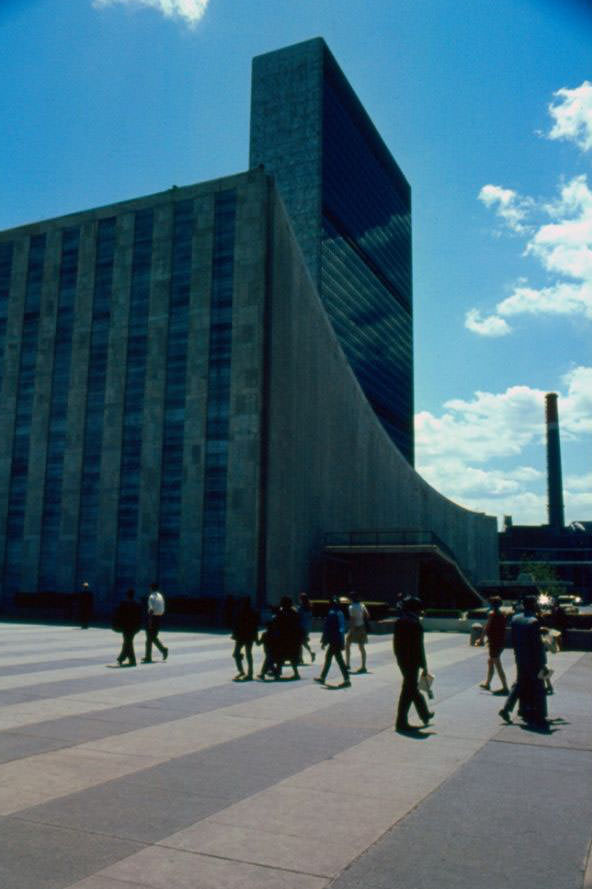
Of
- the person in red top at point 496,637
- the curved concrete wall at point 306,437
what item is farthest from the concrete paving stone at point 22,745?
the curved concrete wall at point 306,437

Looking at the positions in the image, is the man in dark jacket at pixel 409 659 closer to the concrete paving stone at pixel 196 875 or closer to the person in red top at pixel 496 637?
the person in red top at pixel 496 637

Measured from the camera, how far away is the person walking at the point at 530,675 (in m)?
10.1

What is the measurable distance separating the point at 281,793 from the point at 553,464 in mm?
128168

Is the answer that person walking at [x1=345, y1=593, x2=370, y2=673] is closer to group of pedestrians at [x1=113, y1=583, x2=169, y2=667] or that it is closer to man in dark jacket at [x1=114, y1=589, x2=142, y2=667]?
group of pedestrians at [x1=113, y1=583, x2=169, y2=667]

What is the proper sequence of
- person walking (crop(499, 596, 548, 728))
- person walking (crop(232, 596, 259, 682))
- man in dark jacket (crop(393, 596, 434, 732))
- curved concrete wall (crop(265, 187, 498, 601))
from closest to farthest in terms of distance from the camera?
man in dark jacket (crop(393, 596, 434, 732)) → person walking (crop(499, 596, 548, 728)) → person walking (crop(232, 596, 259, 682)) → curved concrete wall (crop(265, 187, 498, 601))

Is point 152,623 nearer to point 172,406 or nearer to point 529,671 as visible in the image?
point 529,671

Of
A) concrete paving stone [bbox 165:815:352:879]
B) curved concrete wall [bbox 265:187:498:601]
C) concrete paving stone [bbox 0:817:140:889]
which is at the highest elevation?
curved concrete wall [bbox 265:187:498:601]

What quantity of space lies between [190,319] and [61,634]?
66.6 ft

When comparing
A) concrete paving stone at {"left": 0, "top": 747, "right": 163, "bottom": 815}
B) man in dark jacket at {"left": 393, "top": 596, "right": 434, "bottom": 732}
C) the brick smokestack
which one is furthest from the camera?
the brick smokestack

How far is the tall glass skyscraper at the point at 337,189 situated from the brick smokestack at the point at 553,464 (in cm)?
3272

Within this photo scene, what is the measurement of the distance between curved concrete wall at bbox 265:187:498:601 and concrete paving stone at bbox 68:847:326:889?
34043mm

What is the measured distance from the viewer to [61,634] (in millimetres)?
26609

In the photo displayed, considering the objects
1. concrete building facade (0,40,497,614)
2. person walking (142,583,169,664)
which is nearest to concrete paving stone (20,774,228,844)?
person walking (142,583,169,664)

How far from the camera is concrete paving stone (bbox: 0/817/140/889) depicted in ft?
14.9
